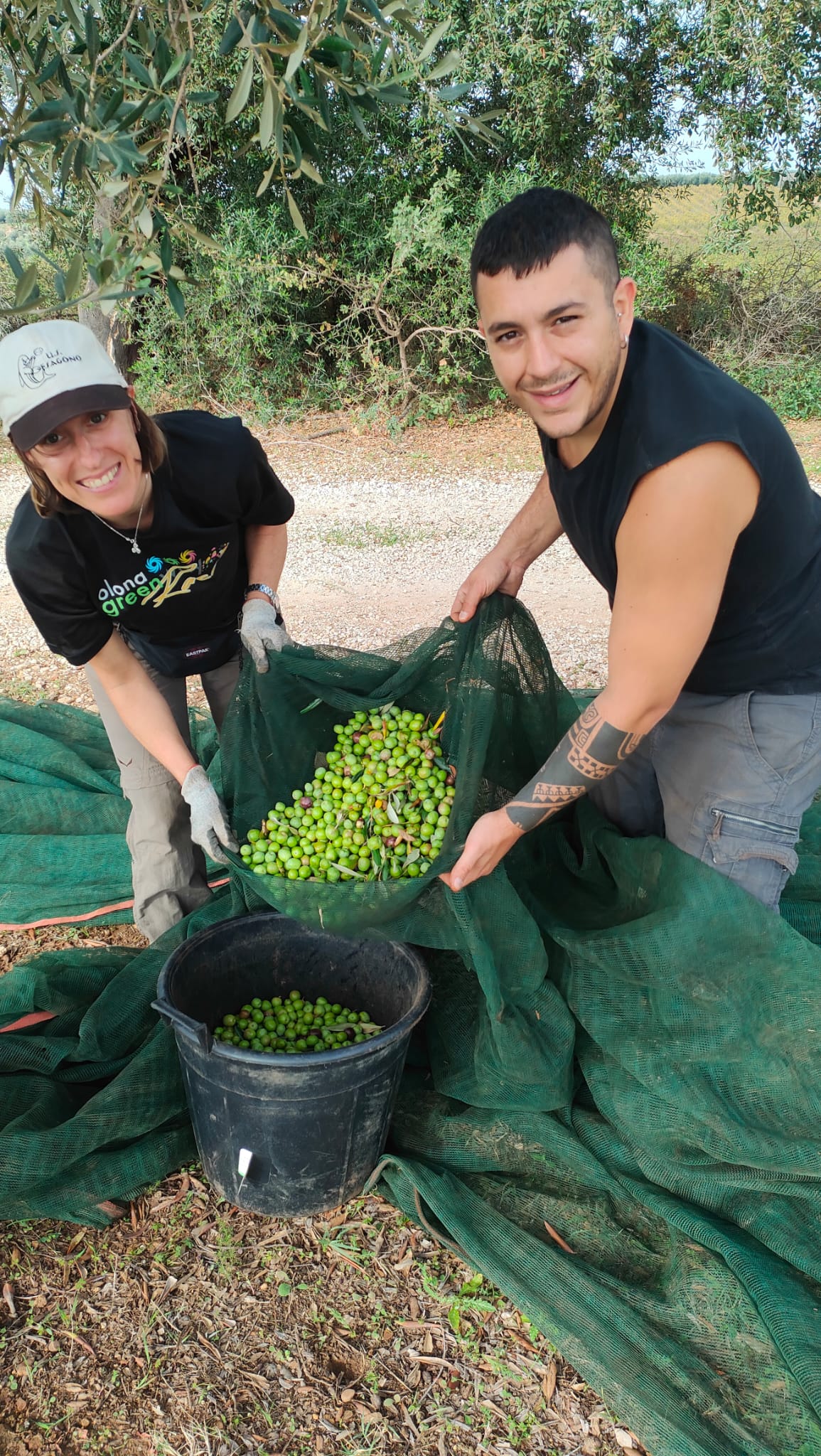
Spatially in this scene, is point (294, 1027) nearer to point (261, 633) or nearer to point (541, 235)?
point (261, 633)

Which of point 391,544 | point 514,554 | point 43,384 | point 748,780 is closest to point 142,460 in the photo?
point 43,384

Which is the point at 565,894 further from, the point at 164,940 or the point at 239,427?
the point at 239,427

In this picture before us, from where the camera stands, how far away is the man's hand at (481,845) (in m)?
2.29

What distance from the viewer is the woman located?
2.39 m

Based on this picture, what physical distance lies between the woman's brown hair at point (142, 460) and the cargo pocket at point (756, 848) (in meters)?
1.77

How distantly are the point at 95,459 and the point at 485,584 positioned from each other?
41.4 inches

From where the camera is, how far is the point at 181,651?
321 cm

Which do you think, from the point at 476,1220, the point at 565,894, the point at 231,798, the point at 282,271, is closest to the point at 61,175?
the point at 231,798

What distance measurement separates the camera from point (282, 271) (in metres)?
10.9

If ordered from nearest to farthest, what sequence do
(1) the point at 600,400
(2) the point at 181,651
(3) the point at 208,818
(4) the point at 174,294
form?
(4) the point at 174,294
(1) the point at 600,400
(3) the point at 208,818
(2) the point at 181,651

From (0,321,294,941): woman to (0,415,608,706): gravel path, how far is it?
2590mm

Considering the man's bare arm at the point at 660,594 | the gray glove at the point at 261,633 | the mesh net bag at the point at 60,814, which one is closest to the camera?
the man's bare arm at the point at 660,594

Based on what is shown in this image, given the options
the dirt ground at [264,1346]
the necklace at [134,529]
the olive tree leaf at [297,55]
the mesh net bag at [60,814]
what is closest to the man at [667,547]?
the olive tree leaf at [297,55]

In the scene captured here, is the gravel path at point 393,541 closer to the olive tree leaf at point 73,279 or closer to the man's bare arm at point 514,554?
the man's bare arm at point 514,554
